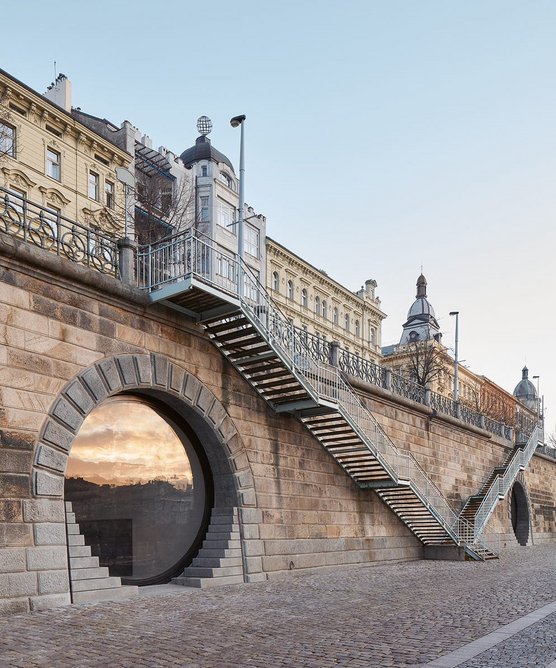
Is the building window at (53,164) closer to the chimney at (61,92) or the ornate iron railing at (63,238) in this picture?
the chimney at (61,92)

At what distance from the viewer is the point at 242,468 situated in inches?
688

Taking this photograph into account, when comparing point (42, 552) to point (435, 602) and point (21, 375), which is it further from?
point (435, 602)

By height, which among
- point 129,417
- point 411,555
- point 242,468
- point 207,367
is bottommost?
point 411,555

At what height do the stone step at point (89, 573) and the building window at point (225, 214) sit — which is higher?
the building window at point (225, 214)

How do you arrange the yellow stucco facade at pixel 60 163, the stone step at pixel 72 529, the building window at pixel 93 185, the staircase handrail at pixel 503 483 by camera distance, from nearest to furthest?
the stone step at pixel 72 529 < the staircase handrail at pixel 503 483 < the yellow stucco facade at pixel 60 163 < the building window at pixel 93 185

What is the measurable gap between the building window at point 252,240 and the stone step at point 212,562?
41.1m

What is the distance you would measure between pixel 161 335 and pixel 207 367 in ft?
5.34

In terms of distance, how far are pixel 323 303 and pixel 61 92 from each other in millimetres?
30996

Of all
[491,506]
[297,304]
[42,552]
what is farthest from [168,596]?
[297,304]

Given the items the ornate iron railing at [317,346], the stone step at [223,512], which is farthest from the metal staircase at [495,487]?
the stone step at [223,512]

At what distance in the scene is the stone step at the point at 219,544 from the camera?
16.4 meters

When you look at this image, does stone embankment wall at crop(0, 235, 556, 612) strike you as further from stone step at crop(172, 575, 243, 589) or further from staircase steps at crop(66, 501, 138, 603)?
stone step at crop(172, 575, 243, 589)

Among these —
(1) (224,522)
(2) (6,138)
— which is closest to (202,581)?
(1) (224,522)

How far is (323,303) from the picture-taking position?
66.4m
